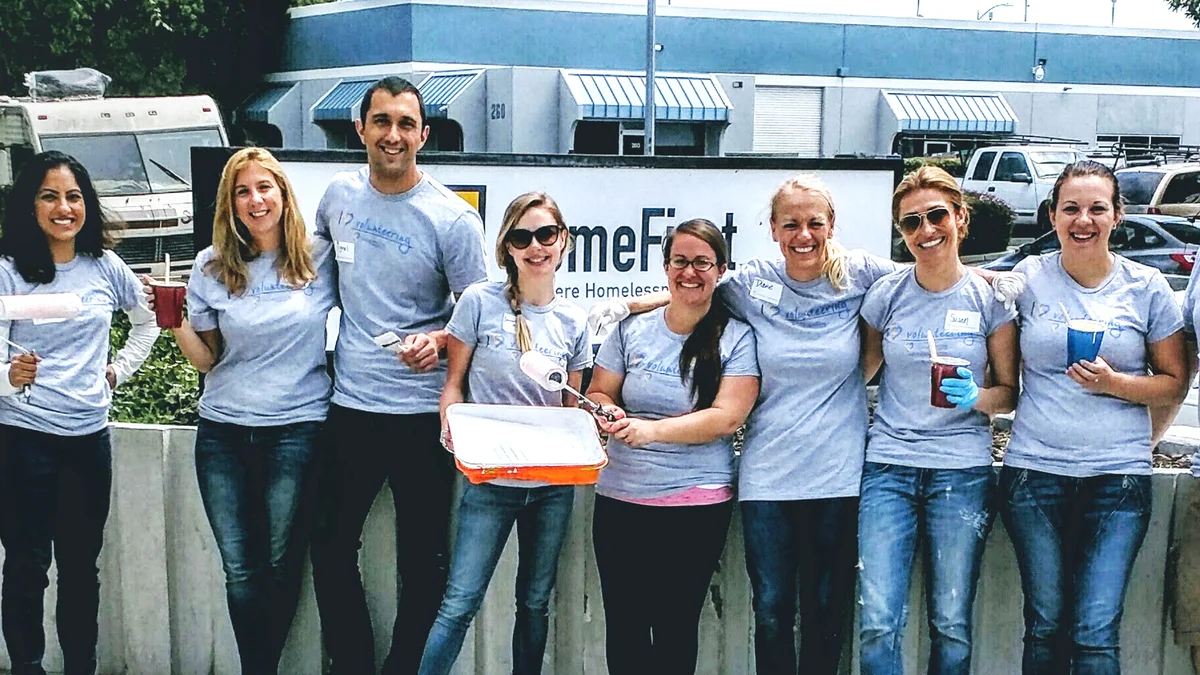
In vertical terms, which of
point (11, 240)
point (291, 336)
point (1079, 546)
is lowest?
point (1079, 546)

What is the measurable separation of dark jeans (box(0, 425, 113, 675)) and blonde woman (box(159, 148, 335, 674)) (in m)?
0.39

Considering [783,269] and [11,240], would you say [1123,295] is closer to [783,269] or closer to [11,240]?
[783,269]

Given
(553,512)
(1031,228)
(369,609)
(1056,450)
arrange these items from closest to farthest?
1. (1056,450)
2. (553,512)
3. (369,609)
4. (1031,228)

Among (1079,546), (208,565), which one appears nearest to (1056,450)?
(1079,546)

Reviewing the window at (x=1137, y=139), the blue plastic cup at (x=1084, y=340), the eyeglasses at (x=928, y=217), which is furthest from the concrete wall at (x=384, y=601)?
the window at (x=1137, y=139)

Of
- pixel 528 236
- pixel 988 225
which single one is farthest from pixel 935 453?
pixel 988 225

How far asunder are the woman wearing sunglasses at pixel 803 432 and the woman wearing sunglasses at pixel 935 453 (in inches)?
4.4

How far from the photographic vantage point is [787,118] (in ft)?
122

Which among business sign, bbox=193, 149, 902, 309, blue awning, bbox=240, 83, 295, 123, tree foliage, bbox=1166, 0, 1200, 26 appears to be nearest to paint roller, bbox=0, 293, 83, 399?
business sign, bbox=193, 149, 902, 309

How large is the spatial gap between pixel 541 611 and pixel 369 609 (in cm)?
91

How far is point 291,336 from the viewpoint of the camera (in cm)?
429

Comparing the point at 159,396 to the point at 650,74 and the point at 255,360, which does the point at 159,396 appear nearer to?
the point at 255,360

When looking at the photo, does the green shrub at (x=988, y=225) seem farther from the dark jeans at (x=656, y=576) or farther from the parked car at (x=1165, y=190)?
the dark jeans at (x=656, y=576)

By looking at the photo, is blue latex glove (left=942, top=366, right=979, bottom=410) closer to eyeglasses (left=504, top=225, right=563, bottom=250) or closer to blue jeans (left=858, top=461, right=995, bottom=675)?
blue jeans (left=858, top=461, right=995, bottom=675)
